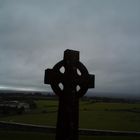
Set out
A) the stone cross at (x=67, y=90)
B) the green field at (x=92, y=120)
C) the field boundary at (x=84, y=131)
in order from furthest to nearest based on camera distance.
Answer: the green field at (x=92, y=120) → the field boundary at (x=84, y=131) → the stone cross at (x=67, y=90)

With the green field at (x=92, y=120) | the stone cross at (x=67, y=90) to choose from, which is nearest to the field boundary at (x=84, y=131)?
the green field at (x=92, y=120)

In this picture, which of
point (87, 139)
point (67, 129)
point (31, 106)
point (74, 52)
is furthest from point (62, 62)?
point (31, 106)

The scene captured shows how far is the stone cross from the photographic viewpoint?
570 cm

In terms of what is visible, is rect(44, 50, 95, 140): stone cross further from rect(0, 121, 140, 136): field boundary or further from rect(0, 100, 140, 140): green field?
rect(0, 121, 140, 136): field boundary

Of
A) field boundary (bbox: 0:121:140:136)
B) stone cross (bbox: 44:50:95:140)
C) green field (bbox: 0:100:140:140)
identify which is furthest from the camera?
green field (bbox: 0:100:140:140)

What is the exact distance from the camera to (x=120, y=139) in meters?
15.8

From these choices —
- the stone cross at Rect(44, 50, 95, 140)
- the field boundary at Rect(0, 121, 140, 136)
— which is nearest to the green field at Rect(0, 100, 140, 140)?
the field boundary at Rect(0, 121, 140, 136)

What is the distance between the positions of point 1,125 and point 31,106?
86.0 feet

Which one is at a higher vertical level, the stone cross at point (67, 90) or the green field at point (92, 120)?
the stone cross at point (67, 90)

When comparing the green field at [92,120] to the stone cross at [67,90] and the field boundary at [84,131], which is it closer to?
the field boundary at [84,131]

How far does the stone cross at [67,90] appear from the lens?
5695mm

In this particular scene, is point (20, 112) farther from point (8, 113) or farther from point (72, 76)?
point (72, 76)

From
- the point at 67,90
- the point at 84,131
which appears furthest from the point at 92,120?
the point at 67,90

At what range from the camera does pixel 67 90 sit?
18.9 feet
